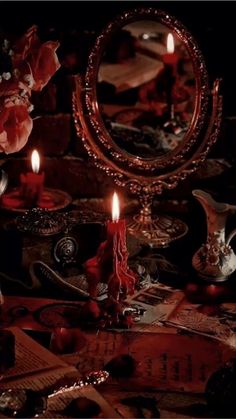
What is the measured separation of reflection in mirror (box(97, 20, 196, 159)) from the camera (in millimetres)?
1618

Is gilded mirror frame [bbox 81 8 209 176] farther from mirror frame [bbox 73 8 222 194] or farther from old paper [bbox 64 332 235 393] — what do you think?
old paper [bbox 64 332 235 393]

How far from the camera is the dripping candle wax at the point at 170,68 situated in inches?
63.0

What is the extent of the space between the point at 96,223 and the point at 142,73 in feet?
1.30

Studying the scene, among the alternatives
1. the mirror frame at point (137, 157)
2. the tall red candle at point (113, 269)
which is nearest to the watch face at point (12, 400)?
the tall red candle at point (113, 269)

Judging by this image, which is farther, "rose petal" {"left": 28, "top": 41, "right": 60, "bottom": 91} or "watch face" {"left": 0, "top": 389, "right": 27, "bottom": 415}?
"rose petal" {"left": 28, "top": 41, "right": 60, "bottom": 91}

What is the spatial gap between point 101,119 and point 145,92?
0.42 ft

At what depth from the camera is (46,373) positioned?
1.21 meters

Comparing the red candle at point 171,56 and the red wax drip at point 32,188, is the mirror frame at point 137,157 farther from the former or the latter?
the red wax drip at point 32,188

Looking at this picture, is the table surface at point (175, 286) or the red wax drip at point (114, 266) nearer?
the table surface at point (175, 286)

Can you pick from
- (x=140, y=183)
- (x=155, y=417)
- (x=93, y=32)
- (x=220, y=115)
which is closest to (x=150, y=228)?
(x=140, y=183)

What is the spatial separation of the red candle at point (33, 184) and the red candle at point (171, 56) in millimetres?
384

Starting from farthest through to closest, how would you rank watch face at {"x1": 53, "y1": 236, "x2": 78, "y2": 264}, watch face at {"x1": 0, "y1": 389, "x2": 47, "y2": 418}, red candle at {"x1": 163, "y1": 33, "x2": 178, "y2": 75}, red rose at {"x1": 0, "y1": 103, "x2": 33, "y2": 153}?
red candle at {"x1": 163, "y1": 33, "x2": 178, "y2": 75}, watch face at {"x1": 53, "y1": 236, "x2": 78, "y2": 264}, red rose at {"x1": 0, "y1": 103, "x2": 33, "y2": 153}, watch face at {"x1": 0, "y1": 389, "x2": 47, "y2": 418}

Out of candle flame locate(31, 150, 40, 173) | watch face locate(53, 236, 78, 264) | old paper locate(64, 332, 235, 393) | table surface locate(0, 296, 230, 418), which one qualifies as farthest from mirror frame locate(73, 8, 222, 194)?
table surface locate(0, 296, 230, 418)

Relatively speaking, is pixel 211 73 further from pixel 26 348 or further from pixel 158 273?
pixel 26 348
